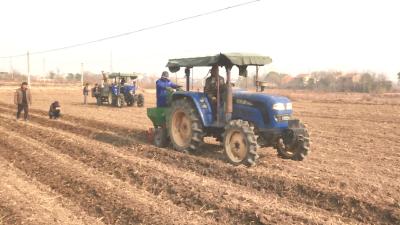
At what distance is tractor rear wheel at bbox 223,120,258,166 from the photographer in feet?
24.9

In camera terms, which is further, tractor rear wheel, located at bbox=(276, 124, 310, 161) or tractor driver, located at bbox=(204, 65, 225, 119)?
tractor driver, located at bbox=(204, 65, 225, 119)

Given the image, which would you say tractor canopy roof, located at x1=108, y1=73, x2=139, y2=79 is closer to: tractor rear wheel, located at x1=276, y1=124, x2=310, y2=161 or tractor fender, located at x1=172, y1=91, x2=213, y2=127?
tractor fender, located at x1=172, y1=91, x2=213, y2=127

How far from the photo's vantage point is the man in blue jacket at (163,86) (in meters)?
10.1

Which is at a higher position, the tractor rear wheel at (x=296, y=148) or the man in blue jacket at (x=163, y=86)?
the man in blue jacket at (x=163, y=86)

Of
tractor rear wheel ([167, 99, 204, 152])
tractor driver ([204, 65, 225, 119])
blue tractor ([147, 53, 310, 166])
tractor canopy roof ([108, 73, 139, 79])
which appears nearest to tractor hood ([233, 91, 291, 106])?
blue tractor ([147, 53, 310, 166])

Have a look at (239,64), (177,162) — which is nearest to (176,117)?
(177,162)

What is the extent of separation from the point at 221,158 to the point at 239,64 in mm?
1872

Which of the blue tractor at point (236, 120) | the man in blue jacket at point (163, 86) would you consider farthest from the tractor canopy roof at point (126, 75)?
the blue tractor at point (236, 120)

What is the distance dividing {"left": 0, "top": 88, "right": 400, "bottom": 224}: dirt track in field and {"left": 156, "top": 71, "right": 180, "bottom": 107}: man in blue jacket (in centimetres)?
114

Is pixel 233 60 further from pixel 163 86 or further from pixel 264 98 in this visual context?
pixel 163 86

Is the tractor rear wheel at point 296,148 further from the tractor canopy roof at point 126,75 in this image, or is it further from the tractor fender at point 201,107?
the tractor canopy roof at point 126,75

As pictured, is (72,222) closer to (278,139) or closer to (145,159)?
(145,159)

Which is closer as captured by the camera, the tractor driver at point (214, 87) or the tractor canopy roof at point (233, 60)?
the tractor canopy roof at point (233, 60)

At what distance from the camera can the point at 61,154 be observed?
936 centimetres
